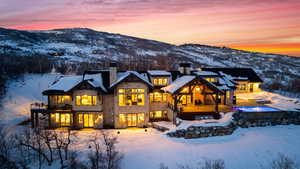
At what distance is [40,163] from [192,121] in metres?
17.4

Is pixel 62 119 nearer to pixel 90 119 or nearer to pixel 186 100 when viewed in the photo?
pixel 90 119

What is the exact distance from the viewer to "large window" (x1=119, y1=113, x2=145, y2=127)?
90.6 feet

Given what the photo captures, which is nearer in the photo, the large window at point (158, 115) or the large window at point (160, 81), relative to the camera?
the large window at point (158, 115)

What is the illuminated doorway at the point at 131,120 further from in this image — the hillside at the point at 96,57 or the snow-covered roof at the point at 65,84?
the hillside at the point at 96,57

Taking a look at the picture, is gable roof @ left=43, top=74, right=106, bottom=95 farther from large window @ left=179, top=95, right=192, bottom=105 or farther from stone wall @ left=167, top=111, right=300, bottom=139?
stone wall @ left=167, top=111, right=300, bottom=139

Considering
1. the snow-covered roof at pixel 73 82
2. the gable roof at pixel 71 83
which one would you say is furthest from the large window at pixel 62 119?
the snow-covered roof at pixel 73 82

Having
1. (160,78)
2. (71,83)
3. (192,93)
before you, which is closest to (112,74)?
(71,83)

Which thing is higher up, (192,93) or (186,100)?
(192,93)

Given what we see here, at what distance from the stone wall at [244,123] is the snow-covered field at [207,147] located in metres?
0.68

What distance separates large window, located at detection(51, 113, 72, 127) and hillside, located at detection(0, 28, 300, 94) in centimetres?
3922

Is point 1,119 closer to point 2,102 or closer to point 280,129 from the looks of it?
point 2,102

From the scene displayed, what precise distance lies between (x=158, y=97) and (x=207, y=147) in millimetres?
Answer: 10936

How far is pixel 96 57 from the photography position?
116 m

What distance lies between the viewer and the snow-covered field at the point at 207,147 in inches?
740
